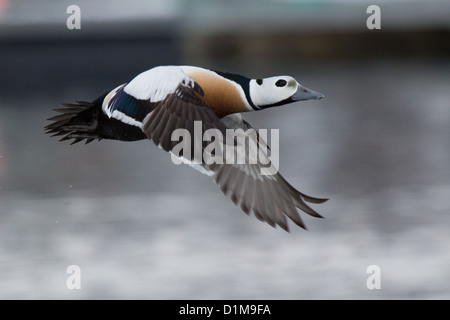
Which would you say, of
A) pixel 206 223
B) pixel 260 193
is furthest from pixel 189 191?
pixel 260 193

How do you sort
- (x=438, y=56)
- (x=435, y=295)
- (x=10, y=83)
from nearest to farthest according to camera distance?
(x=435, y=295)
(x=10, y=83)
(x=438, y=56)

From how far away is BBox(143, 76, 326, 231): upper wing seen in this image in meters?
1.12

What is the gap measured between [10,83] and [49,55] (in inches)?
22.5

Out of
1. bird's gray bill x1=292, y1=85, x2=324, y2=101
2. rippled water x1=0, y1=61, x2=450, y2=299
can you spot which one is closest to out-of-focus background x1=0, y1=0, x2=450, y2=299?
rippled water x1=0, y1=61, x2=450, y2=299

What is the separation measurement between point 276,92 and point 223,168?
0.12m

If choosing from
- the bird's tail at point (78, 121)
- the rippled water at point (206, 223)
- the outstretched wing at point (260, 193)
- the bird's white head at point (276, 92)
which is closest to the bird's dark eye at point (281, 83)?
the bird's white head at point (276, 92)

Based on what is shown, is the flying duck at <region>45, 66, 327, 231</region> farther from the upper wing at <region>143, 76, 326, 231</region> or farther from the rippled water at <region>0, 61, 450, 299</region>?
the rippled water at <region>0, 61, 450, 299</region>

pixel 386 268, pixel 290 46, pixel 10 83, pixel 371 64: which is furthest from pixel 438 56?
pixel 386 268

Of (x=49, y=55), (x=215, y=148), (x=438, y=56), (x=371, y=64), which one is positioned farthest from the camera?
(x=438, y=56)

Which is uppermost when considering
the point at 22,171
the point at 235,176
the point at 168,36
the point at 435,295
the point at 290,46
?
the point at 290,46

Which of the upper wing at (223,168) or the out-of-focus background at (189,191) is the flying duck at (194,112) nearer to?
the upper wing at (223,168)

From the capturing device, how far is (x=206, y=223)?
92.8 inches

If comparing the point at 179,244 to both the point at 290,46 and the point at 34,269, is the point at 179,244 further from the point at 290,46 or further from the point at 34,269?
the point at 290,46

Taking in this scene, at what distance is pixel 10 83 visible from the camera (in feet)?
14.4
